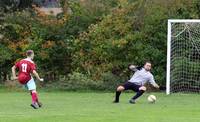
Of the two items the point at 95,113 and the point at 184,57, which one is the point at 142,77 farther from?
the point at 184,57

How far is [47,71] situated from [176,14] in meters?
7.20

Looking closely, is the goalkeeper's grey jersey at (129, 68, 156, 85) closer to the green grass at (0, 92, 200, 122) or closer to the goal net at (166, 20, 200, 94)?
the green grass at (0, 92, 200, 122)

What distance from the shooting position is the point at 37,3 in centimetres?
3778

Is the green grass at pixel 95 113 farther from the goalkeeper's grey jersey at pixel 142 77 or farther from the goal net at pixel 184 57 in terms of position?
the goal net at pixel 184 57

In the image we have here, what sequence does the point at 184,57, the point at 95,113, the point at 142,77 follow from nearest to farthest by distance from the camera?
the point at 95,113 < the point at 142,77 < the point at 184,57

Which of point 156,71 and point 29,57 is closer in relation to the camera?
point 29,57

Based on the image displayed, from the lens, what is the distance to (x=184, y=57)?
1164 inches

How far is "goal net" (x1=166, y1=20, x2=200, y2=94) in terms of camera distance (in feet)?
96.0

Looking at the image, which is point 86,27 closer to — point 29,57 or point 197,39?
point 197,39

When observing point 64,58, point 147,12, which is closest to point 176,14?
point 147,12

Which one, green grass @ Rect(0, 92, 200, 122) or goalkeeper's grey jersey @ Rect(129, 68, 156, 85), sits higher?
goalkeeper's grey jersey @ Rect(129, 68, 156, 85)

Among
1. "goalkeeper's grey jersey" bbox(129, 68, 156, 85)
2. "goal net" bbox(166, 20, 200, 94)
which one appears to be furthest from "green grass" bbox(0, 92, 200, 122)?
"goal net" bbox(166, 20, 200, 94)

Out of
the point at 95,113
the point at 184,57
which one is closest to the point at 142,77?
the point at 95,113

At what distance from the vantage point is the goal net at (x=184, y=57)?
29.2 meters
